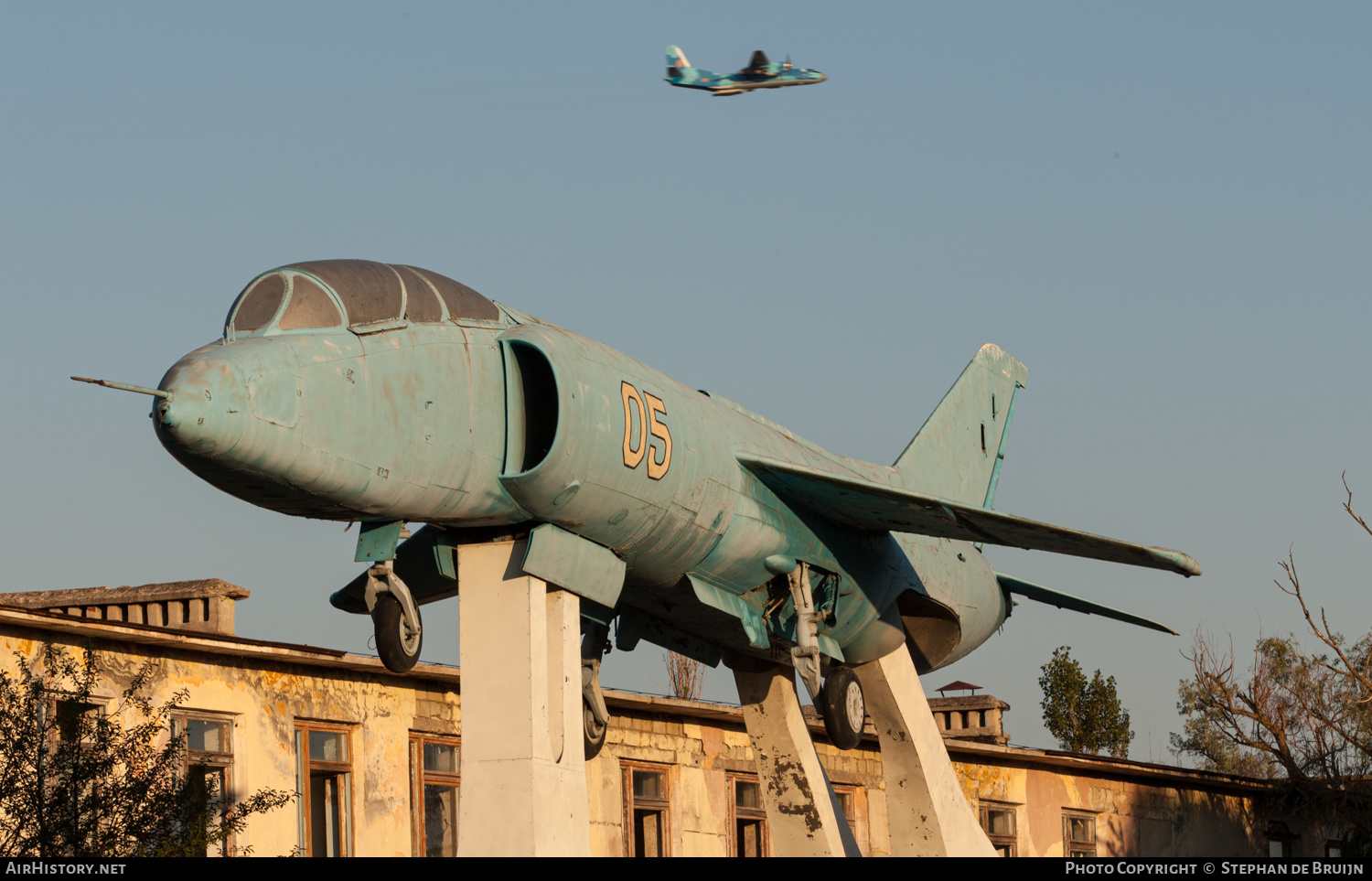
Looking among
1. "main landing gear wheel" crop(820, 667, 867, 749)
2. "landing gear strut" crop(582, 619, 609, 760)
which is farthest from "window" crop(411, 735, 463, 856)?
"main landing gear wheel" crop(820, 667, 867, 749)

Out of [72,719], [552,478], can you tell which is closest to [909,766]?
[552,478]

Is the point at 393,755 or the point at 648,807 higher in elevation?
the point at 393,755

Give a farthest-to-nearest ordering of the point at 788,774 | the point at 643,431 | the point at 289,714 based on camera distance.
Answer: the point at 289,714, the point at 788,774, the point at 643,431

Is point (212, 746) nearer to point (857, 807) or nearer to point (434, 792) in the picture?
point (434, 792)

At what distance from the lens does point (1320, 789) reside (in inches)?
1268

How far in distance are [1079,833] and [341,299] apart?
2278 cm

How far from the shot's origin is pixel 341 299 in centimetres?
1158

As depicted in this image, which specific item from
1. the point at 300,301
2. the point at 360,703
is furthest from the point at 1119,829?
the point at 300,301

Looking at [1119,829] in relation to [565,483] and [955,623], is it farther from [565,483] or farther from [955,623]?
[565,483]

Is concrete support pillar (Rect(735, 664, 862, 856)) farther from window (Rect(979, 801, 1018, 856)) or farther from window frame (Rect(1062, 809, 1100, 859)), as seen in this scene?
window frame (Rect(1062, 809, 1100, 859))

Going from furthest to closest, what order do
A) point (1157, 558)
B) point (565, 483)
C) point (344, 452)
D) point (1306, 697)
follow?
1. point (1306, 697)
2. point (1157, 558)
3. point (565, 483)
4. point (344, 452)

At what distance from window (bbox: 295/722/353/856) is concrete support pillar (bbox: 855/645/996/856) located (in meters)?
6.57
